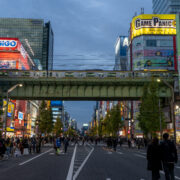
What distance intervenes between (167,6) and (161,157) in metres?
139

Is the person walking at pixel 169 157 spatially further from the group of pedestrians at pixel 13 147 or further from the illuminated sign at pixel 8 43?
the illuminated sign at pixel 8 43

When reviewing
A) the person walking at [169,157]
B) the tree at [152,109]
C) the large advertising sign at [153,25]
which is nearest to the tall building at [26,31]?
the large advertising sign at [153,25]

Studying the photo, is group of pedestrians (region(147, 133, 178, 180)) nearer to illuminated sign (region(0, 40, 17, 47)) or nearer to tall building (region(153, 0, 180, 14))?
illuminated sign (region(0, 40, 17, 47))

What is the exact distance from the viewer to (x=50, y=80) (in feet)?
133

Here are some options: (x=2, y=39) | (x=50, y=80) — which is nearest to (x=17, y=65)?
(x=2, y=39)

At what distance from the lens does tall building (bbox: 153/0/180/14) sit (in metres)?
130

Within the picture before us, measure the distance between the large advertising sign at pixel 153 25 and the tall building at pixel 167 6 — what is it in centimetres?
2692

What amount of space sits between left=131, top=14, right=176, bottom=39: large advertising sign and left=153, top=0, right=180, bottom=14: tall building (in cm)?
2692

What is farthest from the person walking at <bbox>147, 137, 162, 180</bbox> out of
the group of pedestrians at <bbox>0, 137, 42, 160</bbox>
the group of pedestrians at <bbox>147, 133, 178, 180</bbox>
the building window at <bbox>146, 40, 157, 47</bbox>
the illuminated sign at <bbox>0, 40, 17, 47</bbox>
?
the illuminated sign at <bbox>0, 40, 17, 47</bbox>

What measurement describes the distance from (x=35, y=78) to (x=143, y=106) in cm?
1935

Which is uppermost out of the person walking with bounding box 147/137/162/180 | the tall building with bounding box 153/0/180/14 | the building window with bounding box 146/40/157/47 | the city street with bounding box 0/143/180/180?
the tall building with bounding box 153/0/180/14

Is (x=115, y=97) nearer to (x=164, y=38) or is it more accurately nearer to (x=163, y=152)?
(x=163, y=152)

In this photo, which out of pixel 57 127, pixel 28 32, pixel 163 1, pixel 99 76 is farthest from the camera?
pixel 28 32

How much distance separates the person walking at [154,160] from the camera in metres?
8.34
